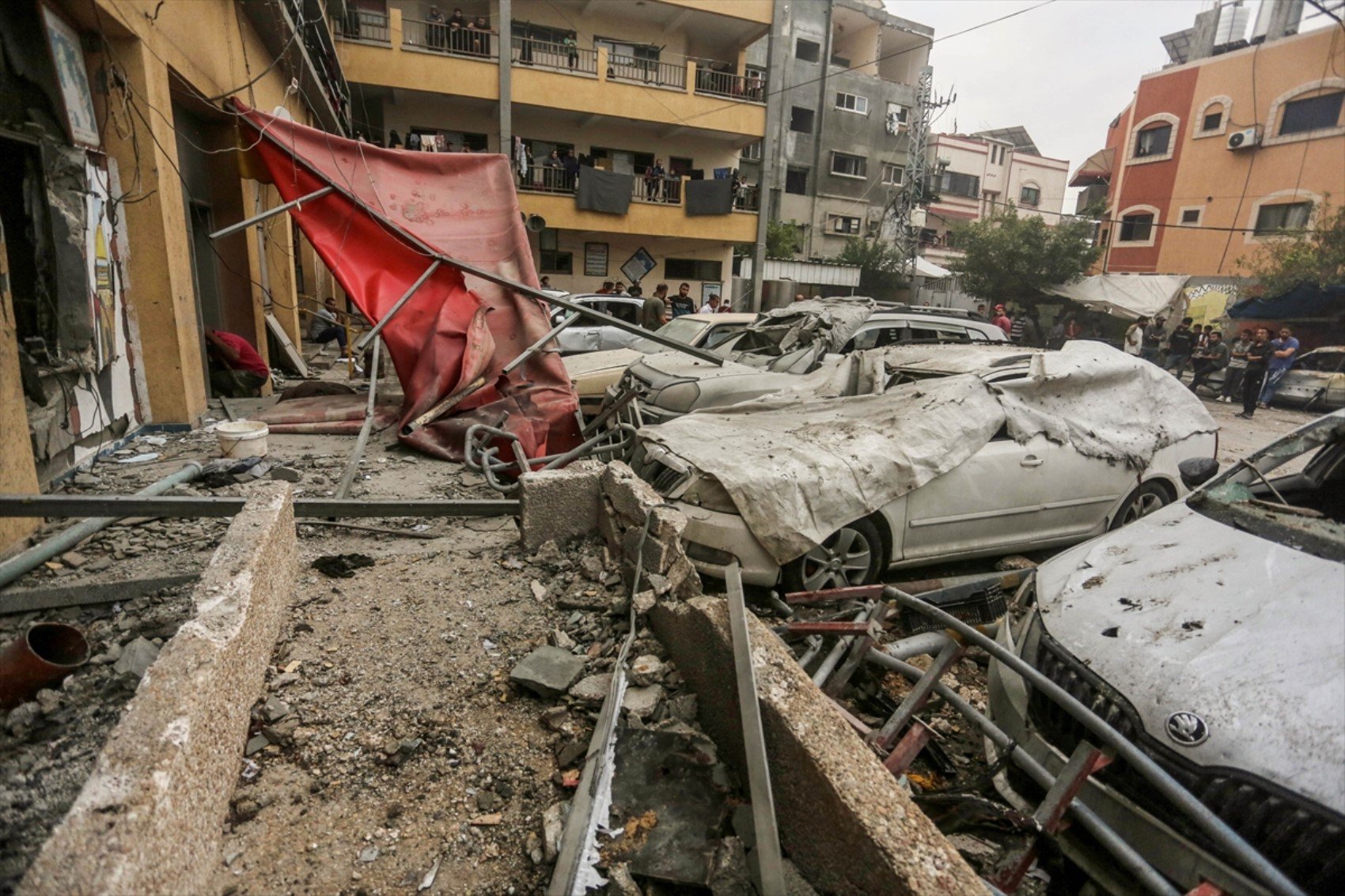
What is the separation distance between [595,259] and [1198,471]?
19802 mm

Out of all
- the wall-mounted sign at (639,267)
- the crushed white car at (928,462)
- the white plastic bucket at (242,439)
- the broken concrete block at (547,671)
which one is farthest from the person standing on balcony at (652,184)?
the broken concrete block at (547,671)

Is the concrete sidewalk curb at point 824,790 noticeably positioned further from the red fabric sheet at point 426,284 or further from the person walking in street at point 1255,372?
the person walking in street at point 1255,372

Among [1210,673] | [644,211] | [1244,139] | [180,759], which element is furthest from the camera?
[1244,139]

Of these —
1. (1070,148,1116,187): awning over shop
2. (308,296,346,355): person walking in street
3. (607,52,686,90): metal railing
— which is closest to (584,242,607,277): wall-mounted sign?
(607,52,686,90): metal railing

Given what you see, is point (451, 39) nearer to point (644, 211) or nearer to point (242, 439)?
point (644, 211)

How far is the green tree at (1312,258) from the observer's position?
17.9m

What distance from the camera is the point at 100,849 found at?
4.09 ft

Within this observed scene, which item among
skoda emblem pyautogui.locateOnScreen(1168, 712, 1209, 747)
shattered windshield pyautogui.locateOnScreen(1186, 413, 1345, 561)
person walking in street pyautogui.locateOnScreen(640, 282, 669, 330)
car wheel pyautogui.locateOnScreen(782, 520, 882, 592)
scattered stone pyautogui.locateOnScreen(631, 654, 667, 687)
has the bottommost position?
car wheel pyautogui.locateOnScreen(782, 520, 882, 592)

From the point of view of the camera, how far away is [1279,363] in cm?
1377

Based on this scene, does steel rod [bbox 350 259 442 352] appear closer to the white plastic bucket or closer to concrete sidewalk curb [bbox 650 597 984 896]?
the white plastic bucket

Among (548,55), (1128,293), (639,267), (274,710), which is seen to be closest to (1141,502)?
(274,710)

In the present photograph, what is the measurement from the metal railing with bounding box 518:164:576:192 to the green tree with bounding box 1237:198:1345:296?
19.6 meters

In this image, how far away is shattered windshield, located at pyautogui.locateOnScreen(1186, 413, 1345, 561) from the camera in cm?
264

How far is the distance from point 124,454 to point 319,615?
358 centimetres
